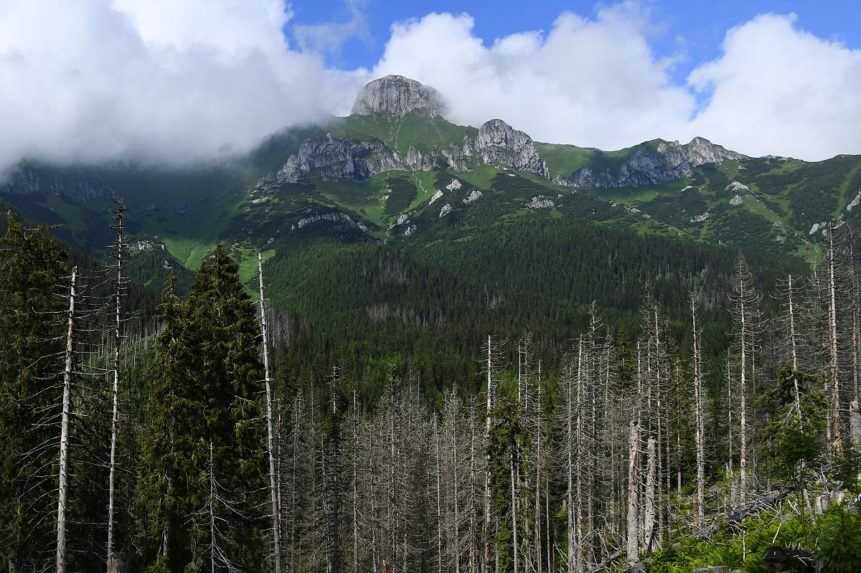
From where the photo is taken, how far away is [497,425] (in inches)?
1414

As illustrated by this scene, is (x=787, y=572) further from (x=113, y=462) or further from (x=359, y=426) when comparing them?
(x=359, y=426)

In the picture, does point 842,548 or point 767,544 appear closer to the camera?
point 842,548

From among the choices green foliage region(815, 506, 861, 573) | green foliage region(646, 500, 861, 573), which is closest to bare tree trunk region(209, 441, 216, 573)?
green foliage region(646, 500, 861, 573)

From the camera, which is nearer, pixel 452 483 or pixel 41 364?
pixel 41 364

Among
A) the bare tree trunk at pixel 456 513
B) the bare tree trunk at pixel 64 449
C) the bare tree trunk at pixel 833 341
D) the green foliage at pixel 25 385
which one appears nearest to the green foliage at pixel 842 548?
the bare tree trunk at pixel 64 449

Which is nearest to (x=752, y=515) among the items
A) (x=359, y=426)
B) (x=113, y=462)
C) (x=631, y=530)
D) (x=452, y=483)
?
(x=631, y=530)

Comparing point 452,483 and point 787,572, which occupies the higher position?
point 787,572

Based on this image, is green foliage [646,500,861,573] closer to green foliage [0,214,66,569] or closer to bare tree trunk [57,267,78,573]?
bare tree trunk [57,267,78,573]

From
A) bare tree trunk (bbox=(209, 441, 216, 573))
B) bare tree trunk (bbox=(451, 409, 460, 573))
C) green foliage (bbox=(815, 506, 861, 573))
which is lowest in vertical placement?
bare tree trunk (bbox=(451, 409, 460, 573))

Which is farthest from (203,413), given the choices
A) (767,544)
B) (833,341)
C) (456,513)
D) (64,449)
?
(833,341)

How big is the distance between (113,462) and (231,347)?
242 inches

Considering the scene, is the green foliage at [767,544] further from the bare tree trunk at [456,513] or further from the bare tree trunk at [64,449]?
the bare tree trunk at [456,513]

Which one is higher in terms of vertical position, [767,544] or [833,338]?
[833,338]

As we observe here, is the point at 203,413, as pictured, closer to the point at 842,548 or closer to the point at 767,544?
the point at 767,544
